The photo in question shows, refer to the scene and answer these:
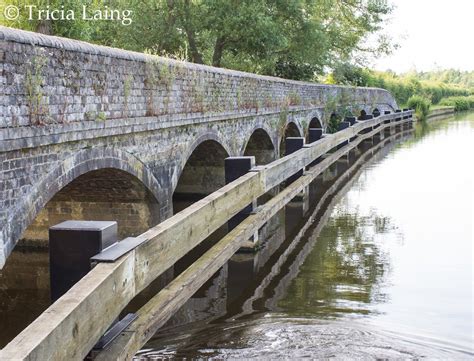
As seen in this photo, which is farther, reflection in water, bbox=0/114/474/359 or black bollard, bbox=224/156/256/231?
black bollard, bbox=224/156/256/231

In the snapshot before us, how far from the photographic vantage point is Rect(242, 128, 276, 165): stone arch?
1550 centimetres

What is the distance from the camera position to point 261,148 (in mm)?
15812

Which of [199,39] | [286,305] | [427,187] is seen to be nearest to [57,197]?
[286,305]

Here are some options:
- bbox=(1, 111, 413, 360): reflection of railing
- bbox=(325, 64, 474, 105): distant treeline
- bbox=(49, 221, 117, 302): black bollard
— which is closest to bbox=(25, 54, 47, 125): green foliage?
bbox=(1, 111, 413, 360): reflection of railing

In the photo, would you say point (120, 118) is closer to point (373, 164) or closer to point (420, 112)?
point (373, 164)

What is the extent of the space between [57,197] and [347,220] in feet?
15.6

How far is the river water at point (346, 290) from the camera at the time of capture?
18.0 ft

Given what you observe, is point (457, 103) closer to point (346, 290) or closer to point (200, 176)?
point (200, 176)

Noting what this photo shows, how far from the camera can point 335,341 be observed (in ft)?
18.0

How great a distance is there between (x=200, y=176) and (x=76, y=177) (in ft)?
21.5

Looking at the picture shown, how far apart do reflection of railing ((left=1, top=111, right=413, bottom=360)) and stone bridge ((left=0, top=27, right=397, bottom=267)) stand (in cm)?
148

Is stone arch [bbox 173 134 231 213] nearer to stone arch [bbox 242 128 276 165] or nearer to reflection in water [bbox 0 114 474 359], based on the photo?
reflection in water [bbox 0 114 474 359]

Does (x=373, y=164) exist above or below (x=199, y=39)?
below

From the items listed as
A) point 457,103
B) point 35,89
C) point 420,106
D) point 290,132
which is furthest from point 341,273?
point 457,103
